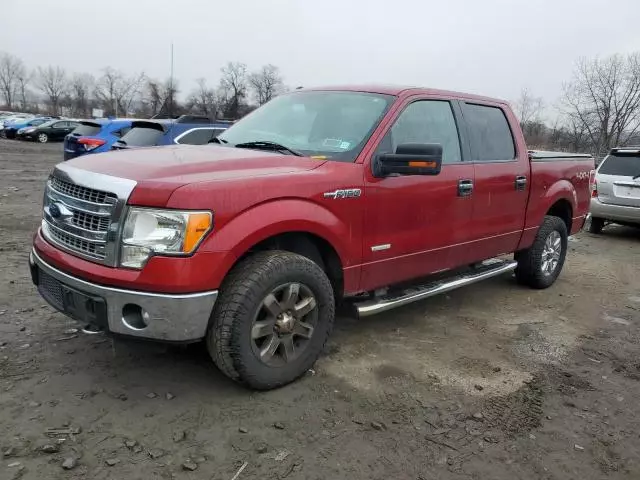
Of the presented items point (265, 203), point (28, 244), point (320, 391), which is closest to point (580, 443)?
point (320, 391)

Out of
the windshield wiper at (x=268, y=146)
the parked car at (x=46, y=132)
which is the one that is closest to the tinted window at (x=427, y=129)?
the windshield wiper at (x=268, y=146)

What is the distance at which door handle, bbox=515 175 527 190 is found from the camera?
509 cm

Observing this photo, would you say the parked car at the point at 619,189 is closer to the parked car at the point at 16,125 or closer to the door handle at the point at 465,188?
the door handle at the point at 465,188

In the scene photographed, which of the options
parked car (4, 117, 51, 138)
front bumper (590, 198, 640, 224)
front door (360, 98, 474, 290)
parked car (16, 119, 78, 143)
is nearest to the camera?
front door (360, 98, 474, 290)

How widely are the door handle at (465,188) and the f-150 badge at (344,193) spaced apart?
1.18 meters

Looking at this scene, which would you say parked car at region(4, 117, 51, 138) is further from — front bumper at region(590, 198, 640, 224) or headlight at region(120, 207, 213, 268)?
headlight at region(120, 207, 213, 268)

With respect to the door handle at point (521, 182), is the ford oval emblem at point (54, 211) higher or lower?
lower

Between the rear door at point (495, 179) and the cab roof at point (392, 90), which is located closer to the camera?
the cab roof at point (392, 90)

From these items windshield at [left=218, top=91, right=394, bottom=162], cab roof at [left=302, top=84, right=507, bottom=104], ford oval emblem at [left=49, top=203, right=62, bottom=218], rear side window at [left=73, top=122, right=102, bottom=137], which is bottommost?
ford oval emblem at [left=49, top=203, right=62, bottom=218]

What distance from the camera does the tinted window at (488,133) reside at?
4738 mm

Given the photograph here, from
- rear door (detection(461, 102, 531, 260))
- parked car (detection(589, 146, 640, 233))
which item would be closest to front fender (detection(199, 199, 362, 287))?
rear door (detection(461, 102, 531, 260))

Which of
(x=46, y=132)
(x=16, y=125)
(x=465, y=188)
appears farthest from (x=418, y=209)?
(x=16, y=125)

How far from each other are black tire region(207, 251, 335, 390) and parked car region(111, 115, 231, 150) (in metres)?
6.79

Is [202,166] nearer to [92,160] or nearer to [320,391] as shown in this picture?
[92,160]
